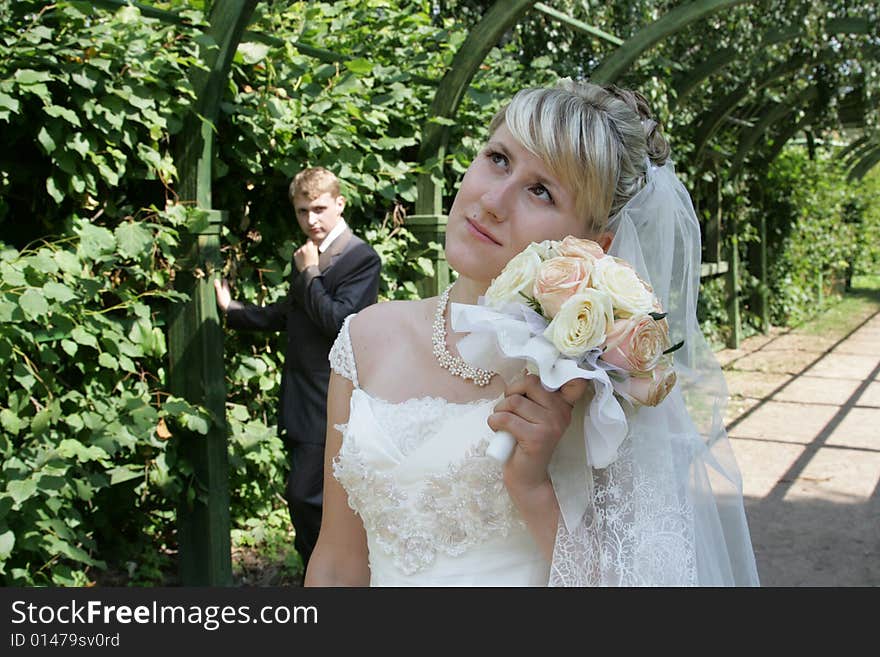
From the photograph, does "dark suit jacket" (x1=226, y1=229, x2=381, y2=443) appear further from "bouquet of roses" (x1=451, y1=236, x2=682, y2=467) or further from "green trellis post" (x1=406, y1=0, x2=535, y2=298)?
"bouquet of roses" (x1=451, y1=236, x2=682, y2=467)

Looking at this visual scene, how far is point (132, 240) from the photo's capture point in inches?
129

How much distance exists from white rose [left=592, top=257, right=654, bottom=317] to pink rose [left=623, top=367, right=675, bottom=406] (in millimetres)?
102

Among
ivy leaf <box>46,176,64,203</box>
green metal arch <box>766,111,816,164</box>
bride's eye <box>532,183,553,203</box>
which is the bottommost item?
bride's eye <box>532,183,553,203</box>

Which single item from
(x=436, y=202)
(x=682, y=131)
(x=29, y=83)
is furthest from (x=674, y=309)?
(x=682, y=131)

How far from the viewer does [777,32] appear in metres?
7.50

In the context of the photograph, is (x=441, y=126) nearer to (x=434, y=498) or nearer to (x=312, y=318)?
(x=312, y=318)

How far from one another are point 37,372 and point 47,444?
23 cm

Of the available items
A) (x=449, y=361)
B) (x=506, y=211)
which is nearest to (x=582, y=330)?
(x=506, y=211)

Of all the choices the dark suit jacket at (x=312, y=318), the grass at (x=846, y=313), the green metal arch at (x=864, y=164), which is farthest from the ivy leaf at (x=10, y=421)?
the green metal arch at (x=864, y=164)

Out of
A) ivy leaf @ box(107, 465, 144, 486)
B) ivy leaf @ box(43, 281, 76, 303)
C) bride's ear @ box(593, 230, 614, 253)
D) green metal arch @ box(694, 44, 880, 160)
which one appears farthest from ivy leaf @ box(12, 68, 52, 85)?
green metal arch @ box(694, 44, 880, 160)

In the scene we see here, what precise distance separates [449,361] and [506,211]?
333 millimetres

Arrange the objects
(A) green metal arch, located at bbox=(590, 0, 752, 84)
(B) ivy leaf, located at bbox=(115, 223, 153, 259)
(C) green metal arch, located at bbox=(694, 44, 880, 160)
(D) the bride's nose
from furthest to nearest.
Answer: (C) green metal arch, located at bbox=(694, 44, 880, 160), (A) green metal arch, located at bbox=(590, 0, 752, 84), (B) ivy leaf, located at bbox=(115, 223, 153, 259), (D) the bride's nose

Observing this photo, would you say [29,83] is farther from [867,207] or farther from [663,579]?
[867,207]

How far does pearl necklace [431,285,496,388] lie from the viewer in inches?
71.7
